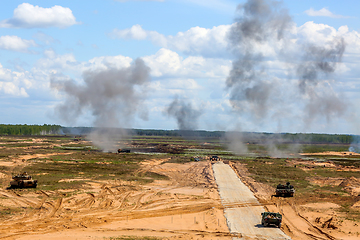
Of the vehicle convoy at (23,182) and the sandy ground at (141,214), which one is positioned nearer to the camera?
the sandy ground at (141,214)

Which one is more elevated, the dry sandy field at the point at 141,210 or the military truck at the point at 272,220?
the military truck at the point at 272,220

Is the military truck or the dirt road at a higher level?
the military truck

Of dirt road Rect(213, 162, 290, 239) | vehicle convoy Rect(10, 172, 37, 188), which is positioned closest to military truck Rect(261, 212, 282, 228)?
dirt road Rect(213, 162, 290, 239)

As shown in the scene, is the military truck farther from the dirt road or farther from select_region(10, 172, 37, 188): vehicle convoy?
select_region(10, 172, 37, 188): vehicle convoy

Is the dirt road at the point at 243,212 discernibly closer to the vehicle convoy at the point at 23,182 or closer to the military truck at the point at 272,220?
the military truck at the point at 272,220

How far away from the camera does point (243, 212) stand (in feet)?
146

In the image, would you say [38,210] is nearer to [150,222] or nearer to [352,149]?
[150,222]

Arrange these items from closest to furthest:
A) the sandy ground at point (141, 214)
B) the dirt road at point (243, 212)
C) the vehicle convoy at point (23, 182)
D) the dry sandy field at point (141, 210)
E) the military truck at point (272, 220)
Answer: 1. the sandy ground at point (141, 214)
2. the dry sandy field at point (141, 210)
3. the dirt road at point (243, 212)
4. the military truck at point (272, 220)
5. the vehicle convoy at point (23, 182)

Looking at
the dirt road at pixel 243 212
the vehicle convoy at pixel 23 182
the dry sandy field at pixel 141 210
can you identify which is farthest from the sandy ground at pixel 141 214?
the vehicle convoy at pixel 23 182

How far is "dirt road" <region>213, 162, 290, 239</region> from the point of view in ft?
115

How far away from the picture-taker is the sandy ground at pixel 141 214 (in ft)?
114

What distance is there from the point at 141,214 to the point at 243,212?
11.9 metres

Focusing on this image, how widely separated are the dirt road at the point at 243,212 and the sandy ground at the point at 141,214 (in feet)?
3.49

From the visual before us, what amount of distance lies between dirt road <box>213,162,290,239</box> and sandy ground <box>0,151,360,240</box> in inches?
41.9
